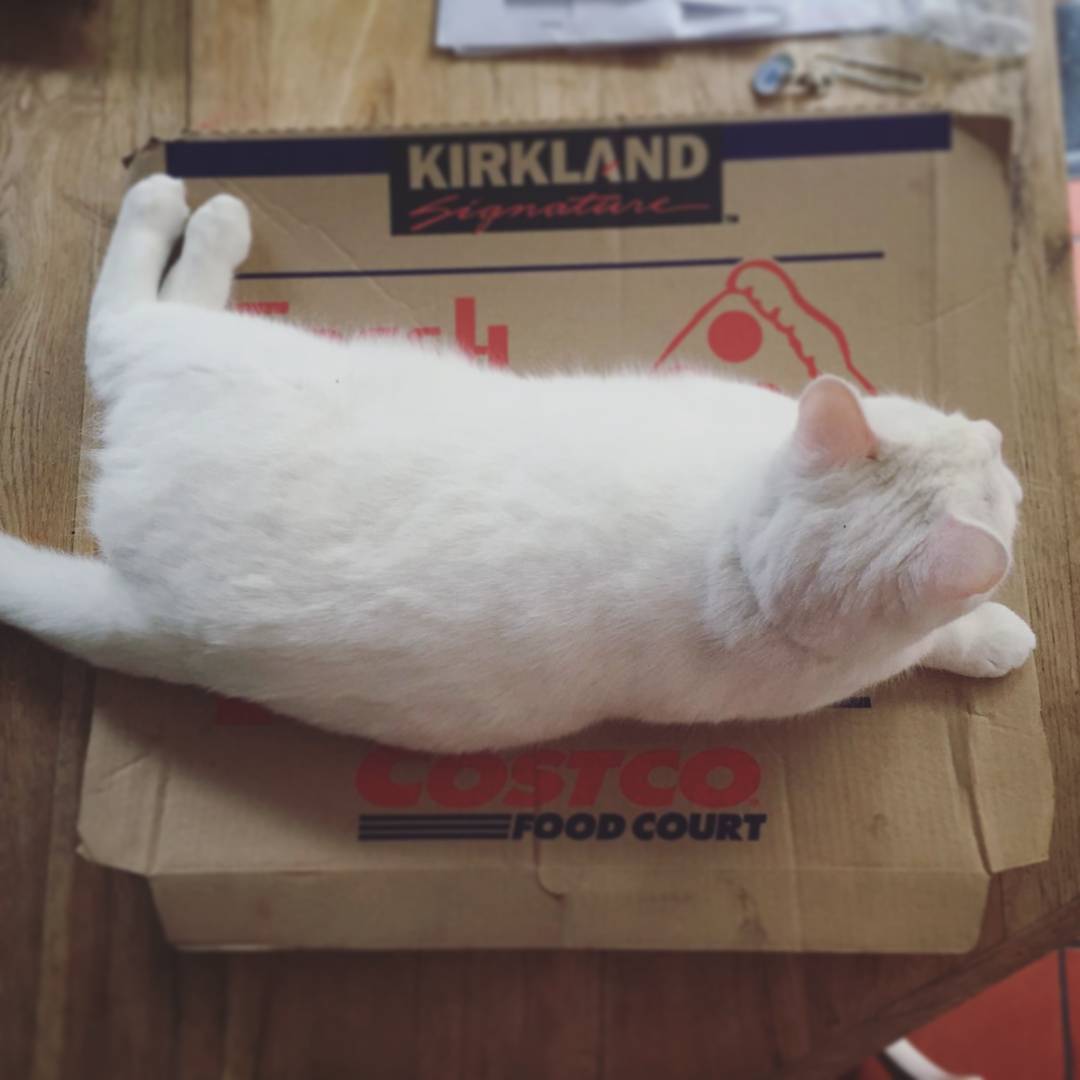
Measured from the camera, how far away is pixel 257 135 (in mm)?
1283

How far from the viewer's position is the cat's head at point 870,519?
774mm

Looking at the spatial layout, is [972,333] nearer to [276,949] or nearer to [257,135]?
[257,135]

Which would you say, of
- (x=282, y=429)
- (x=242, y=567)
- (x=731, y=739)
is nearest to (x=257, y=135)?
(x=282, y=429)

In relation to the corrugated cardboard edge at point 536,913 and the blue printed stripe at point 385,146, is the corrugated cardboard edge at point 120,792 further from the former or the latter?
the blue printed stripe at point 385,146

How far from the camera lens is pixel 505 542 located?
2.88 ft

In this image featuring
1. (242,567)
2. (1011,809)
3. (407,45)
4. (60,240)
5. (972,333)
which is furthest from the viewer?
(407,45)

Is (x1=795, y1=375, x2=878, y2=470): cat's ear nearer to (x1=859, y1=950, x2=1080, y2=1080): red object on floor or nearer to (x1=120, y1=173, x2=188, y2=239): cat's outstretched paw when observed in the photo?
(x1=120, y1=173, x2=188, y2=239): cat's outstretched paw

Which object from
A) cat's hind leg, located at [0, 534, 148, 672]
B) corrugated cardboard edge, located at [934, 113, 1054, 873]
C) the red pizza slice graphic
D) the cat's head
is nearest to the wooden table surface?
corrugated cardboard edge, located at [934, 113, 1054, 873]

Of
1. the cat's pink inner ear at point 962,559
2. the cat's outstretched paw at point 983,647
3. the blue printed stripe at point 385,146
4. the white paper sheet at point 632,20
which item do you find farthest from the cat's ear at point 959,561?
the white paper sheet at point 632,20

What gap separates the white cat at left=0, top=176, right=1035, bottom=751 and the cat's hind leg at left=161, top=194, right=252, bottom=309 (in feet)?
0.68

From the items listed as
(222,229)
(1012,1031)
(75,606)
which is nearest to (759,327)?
(222,229)

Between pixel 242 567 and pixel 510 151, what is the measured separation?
0.72 m

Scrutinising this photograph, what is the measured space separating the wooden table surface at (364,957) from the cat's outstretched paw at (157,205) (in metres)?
0.14

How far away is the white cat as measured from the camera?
2.68 feet
